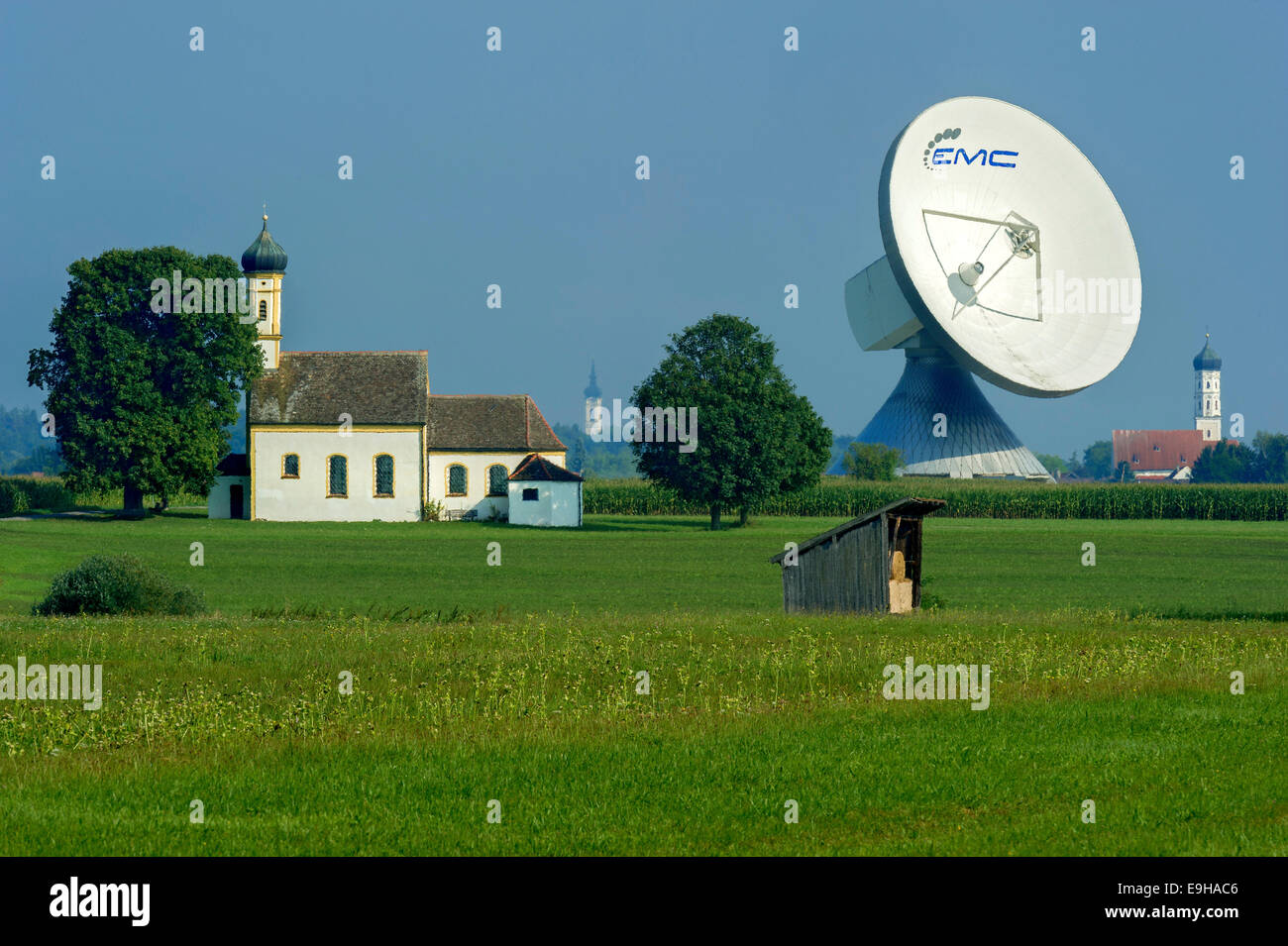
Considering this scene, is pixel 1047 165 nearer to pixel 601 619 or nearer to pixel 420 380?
pixel 420 380

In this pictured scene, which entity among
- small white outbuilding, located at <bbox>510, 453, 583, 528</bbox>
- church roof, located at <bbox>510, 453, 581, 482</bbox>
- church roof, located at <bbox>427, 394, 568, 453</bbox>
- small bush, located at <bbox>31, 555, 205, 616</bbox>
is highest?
church roof, located at <bbox>427, 394, 568, 453</bbox>

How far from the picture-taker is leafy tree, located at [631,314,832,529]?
78.9 m

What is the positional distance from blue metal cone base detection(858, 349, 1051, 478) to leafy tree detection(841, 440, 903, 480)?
6.94 ft

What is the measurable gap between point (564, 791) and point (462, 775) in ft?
4.13

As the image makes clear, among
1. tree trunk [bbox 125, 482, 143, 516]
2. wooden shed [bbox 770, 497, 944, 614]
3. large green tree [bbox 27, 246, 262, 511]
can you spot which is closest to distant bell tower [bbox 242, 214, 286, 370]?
large green tree [bbox 27, 246, 262, 511]

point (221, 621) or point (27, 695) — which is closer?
point (27, 695)

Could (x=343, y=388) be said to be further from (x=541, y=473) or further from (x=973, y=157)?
(x=973, y=157)

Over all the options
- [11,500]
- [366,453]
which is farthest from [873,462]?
[11,500]

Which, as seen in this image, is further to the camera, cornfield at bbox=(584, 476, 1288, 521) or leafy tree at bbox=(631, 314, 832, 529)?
cornfield at bbox=(584, 476, 1288, 521)

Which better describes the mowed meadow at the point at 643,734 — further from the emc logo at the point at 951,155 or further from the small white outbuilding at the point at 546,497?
the small white outbuilding at the point at 546,497

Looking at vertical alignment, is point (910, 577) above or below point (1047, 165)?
below

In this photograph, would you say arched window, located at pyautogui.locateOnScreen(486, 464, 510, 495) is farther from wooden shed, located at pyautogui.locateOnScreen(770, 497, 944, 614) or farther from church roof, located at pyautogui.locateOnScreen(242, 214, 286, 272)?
wooden shed, located at pyautogui.locateOnScreen(770, 497, 944, 614)

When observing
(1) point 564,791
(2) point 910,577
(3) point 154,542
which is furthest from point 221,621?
(3) point 154,542

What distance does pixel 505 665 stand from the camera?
20.6 metres
